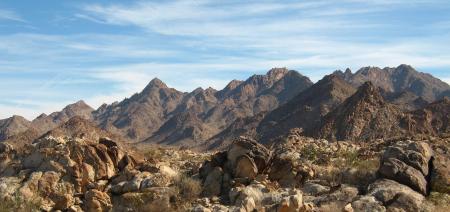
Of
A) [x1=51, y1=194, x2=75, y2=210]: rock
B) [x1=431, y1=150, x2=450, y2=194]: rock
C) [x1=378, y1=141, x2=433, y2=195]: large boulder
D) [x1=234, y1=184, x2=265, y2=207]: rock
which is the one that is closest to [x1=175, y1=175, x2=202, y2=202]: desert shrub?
[x1=234, y1=184, x2=265, y2=207]: rock

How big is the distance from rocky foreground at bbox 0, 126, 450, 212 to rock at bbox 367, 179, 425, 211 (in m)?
0.03

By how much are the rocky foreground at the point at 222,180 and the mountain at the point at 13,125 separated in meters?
157

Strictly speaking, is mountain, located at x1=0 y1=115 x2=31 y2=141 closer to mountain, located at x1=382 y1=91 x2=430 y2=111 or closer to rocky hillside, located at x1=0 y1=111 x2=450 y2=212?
mountain, located at x1=382 y1=91 x2=430 y2=111

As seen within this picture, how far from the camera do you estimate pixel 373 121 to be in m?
75.2

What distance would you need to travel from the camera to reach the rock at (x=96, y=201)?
18928 millimetres

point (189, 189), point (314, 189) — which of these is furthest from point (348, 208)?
point (189, 189)

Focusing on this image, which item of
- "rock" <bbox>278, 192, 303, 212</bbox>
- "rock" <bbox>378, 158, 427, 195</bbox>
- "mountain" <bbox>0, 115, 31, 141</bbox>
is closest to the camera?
"rock" <bbox>278, 192, 303, 212</bbox>

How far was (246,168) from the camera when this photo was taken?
2017cm

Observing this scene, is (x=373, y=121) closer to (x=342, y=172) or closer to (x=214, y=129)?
(x=342, y=172)

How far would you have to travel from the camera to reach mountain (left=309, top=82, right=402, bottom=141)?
72.1 meters

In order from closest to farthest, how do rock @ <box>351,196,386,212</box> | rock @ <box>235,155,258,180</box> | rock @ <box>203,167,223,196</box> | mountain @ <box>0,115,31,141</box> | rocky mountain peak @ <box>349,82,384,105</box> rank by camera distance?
rock @ <box>351,196,386,212</box> → rock @ <box>203,167,223,196</box> → rock @ <box>235,155,258,180</box> → rocky mountain peak @ <box>349,82,384,105</box> → mountain @ <box>0,115,31,141</box>

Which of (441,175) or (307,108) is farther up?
(307,108)

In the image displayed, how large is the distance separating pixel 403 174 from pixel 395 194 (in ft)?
4.43

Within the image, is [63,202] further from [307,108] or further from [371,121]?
[307,108]
